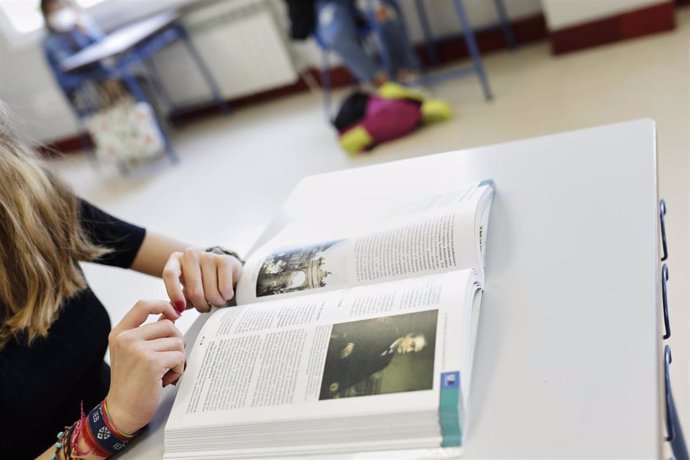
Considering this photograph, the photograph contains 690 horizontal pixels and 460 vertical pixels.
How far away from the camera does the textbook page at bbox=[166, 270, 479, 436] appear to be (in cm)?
57

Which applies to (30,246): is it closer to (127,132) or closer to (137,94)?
(127,132)

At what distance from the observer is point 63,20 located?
3.94 metres

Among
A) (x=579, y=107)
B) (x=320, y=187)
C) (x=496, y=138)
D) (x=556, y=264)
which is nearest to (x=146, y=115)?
(x=496, y=138)

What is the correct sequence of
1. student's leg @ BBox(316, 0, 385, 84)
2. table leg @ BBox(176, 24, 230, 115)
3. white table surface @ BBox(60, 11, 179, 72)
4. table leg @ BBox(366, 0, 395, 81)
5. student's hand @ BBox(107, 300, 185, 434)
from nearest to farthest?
student's hand @ BBox(107, 300, 185, 434)
table leg @ BBox(366, 0, 395, 81)
student's leg @ BBox(316, 0, 385, 84)
white table surface @ BBox(60, 11, 179, 72)
table leg @ BBox(176, 24, 230, 115)

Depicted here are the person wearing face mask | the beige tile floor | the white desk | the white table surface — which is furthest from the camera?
the person wearing face mask

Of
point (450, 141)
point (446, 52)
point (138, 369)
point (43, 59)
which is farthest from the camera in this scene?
point (43, 59)

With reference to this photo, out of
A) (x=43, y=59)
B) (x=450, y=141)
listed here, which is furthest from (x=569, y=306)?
(x=43, y=59)

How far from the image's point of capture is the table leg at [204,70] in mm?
4324

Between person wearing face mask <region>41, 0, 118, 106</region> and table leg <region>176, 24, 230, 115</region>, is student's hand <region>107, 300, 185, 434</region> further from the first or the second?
table leg <region>176, 24, 230, 115</region>

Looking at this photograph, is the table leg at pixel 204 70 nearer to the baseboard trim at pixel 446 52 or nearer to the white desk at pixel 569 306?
the baseboard trim at pixel 446 52

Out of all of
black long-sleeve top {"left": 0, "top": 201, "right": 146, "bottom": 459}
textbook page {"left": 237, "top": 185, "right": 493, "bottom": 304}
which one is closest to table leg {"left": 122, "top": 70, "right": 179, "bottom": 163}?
black long-sleeve top {"left": 0, "top": 201, "right": 146, "bottom": 459}

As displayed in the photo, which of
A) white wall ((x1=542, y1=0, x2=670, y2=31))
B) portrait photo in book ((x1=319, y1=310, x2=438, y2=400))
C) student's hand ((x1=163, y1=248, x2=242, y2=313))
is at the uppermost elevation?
student's hand ((x1=163, y1=248, x2=242, y2=313))

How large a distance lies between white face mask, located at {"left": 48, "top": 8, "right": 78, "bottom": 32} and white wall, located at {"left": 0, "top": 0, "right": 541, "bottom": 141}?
1.60 feet

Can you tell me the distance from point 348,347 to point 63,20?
3920 mm
